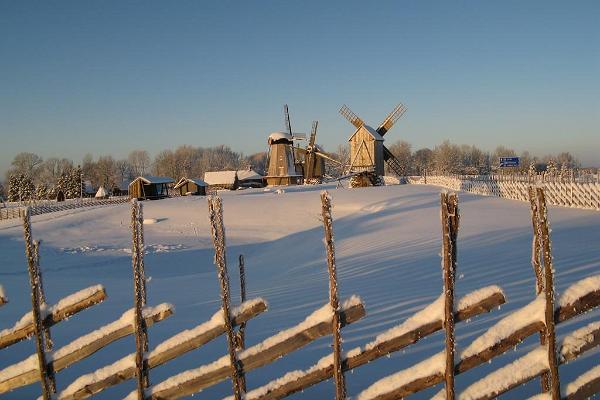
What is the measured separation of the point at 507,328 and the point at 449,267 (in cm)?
69

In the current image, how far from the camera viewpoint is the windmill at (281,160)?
2576 inches

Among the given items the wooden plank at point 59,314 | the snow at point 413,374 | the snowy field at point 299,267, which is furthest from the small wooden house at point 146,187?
the snow at point 413,374

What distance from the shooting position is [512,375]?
346 centimetres

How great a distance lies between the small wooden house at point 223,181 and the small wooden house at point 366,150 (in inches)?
928

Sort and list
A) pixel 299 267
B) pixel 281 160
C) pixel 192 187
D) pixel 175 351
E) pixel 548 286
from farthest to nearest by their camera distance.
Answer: pixel 192 187, pixel 281 160, pixel 299 267, pixel 175 351, pixel 548 286

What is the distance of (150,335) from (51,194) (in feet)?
319

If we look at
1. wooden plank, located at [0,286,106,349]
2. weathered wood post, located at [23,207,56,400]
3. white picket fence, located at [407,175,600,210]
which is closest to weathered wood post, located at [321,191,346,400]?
wooden plank, located at [0,286,106,349]

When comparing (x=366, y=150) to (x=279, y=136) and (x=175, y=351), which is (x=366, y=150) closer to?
(x=279, y=136)

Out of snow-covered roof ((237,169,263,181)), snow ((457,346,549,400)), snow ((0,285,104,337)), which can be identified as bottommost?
snow ((457,346,549,400))

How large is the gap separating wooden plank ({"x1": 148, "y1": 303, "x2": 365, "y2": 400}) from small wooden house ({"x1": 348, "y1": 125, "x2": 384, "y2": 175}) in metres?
54.5

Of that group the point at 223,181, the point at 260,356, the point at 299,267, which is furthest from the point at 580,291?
the point at 223,181

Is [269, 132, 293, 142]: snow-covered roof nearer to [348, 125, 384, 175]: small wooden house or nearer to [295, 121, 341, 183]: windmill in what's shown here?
[295, 121, 341, 183]: windmill

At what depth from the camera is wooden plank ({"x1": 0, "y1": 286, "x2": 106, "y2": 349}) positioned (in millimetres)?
3871

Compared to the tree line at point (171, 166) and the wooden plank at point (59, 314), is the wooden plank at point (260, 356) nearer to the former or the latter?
the wooden plank at point (59, 314)
